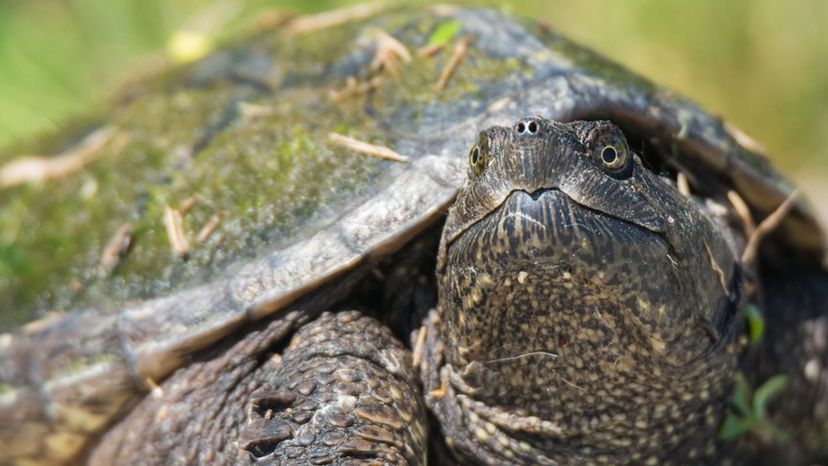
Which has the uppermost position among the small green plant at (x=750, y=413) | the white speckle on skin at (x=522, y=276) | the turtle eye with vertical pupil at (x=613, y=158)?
the turtle eye with vertical pupil at (x=613, y=158)

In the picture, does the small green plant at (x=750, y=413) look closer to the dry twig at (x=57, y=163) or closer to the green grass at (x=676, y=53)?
the dry twig at (x=57, y=163)

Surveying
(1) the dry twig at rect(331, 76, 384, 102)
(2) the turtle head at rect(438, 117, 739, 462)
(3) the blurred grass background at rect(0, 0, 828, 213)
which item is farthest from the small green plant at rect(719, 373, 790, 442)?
(3) the blurred grass background at rect(0, 0, 828, 213)

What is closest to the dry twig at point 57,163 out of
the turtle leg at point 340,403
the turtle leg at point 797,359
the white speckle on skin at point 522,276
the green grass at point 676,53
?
the turtle leg at point 340,403

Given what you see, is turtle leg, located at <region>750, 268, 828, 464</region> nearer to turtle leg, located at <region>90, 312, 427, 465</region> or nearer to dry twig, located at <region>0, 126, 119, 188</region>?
turtle leg, located at <region>90, 312, 427, 465</region>

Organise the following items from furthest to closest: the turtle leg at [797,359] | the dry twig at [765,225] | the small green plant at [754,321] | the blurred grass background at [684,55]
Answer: the blurred grass background at [684,55] < the turtle leg at [797,359] < the dry twig at [765,225] < the small green plant at [754,321]

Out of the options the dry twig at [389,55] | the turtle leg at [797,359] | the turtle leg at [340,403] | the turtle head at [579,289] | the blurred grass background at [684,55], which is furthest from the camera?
the blurred grass background at [684,55]

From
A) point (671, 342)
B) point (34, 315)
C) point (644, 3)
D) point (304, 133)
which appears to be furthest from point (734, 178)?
→ point (644, 3)
